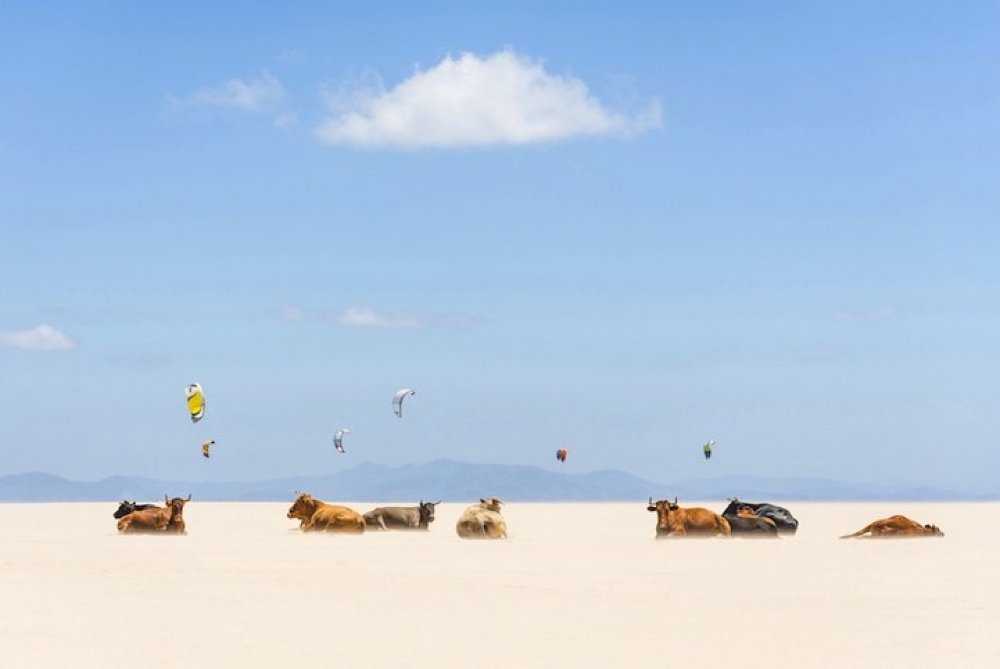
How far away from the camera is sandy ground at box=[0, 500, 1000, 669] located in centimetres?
1425

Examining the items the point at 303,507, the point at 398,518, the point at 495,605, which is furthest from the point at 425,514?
the point at 495,605

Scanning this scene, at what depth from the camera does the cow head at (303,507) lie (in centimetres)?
3922

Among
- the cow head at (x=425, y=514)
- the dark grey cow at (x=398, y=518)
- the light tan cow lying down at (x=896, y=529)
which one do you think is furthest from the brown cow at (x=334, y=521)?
the light tan cow lying down at (x=896, y=529)

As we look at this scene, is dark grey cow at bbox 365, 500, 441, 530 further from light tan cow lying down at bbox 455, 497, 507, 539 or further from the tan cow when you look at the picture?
the tan cow

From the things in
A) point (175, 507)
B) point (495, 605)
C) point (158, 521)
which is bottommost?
point (495, 605)

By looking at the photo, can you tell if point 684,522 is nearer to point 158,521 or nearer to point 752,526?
point 752,526

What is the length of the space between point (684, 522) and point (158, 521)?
13667 millimetres

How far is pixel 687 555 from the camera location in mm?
28750

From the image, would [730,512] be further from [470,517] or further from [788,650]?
[788,650]

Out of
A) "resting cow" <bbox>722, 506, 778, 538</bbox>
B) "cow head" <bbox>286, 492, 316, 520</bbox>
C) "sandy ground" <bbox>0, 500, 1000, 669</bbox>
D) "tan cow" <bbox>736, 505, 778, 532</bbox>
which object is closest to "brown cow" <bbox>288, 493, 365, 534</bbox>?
"cow head" <bbox>286, 492, 316, 520</bbox>

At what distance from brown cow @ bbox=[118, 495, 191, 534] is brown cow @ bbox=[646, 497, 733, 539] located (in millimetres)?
12259

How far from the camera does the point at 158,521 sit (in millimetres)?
36625

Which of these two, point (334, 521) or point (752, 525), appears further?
point (334, 521)

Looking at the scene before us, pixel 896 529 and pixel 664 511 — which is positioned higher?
pixel 664 511
